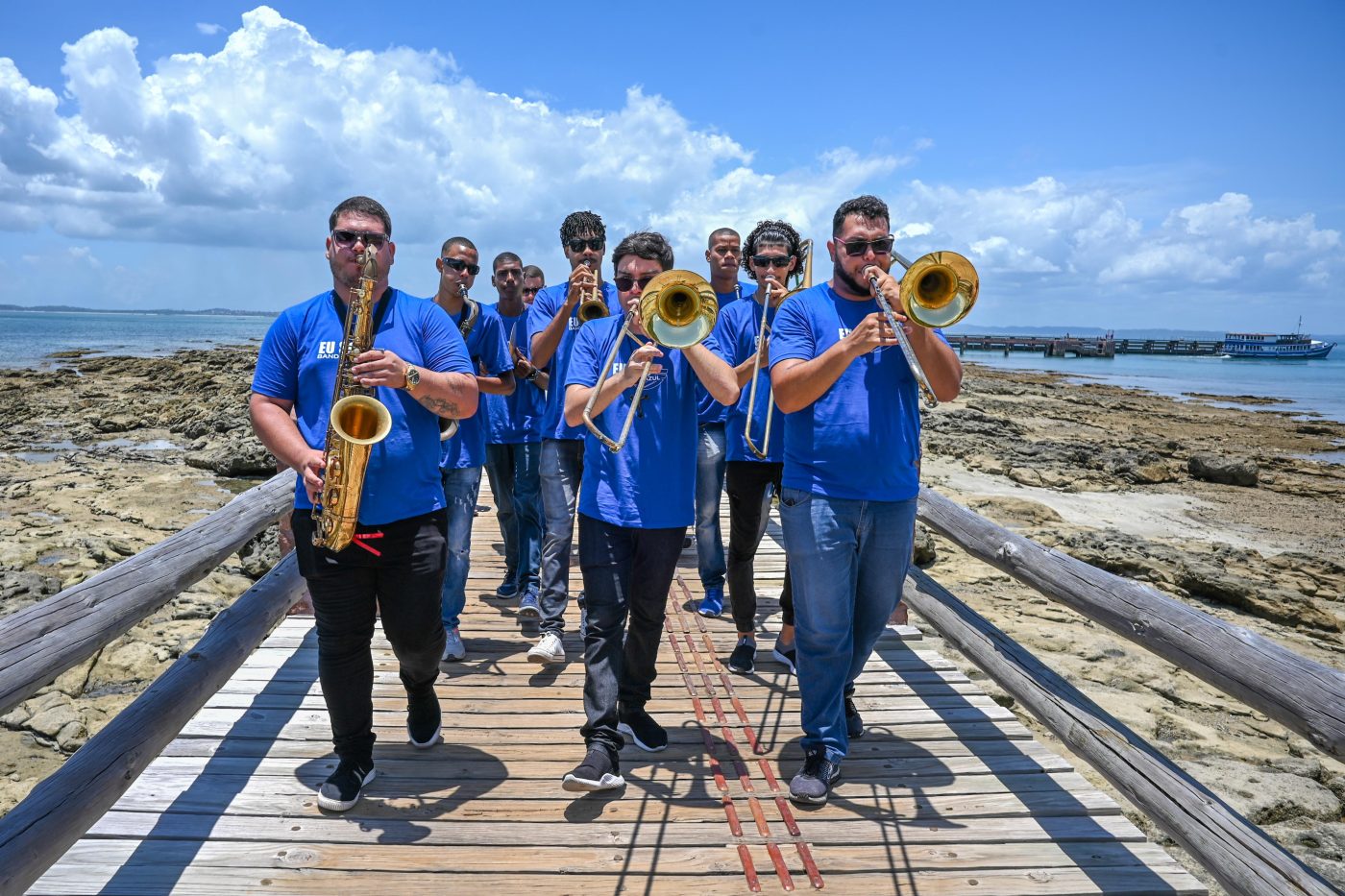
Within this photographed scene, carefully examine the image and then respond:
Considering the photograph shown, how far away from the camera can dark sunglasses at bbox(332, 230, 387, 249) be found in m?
3.10

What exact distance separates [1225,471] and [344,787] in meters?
18.1

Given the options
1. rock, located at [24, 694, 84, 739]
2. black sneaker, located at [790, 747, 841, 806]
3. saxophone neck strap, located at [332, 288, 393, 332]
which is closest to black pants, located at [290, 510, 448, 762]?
saxophone neck strap, located at [332, 288, 393, 332]

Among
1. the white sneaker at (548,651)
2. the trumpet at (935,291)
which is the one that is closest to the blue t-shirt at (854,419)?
the trumpet at (935,291)

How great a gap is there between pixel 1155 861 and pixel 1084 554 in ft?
24.7

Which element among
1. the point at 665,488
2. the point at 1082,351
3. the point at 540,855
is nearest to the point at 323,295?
the point at 665,488

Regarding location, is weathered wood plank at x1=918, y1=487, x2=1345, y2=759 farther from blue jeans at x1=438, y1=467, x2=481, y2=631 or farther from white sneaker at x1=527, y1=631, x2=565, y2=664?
blue jeans at x1=438, y1=467, x2=481, y2=631

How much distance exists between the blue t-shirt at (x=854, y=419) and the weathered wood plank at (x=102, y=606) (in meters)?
2.57

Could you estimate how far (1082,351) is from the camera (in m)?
68.8

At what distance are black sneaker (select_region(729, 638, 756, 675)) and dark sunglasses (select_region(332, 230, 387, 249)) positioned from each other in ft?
9.45

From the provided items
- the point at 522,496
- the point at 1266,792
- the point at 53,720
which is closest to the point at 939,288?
the point at 522,496

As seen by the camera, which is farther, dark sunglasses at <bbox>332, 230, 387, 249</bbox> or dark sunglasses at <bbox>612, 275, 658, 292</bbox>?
dark sunglasses at <bbox>612, 275, 658, 292</bbox>

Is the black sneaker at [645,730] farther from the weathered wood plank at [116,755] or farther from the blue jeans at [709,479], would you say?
the weathered wood plank at [116,755]

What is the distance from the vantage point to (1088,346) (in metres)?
69.4

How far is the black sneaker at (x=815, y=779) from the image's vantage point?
3297 mm
